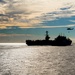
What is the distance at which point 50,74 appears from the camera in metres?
71.8

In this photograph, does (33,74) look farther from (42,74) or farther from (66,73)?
(66,73)

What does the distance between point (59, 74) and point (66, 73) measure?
323cm

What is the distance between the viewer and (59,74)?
72.2 meters

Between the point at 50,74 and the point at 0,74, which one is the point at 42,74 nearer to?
the point at 50,74

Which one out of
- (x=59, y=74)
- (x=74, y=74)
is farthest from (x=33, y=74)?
(x=74, y=74)

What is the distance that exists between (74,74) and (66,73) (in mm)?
3340

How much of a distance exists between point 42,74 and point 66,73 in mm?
7859

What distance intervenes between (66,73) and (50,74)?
19.1 ft

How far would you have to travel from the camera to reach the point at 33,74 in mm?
72938

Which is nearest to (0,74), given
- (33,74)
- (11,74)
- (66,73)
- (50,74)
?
(11,74)

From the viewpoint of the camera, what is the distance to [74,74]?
236ft

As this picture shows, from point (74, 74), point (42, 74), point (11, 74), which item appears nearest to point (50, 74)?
point (42, 74)

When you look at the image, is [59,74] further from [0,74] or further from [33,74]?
[0,74]

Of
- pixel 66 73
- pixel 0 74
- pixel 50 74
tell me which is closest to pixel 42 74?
pixel 50 74
